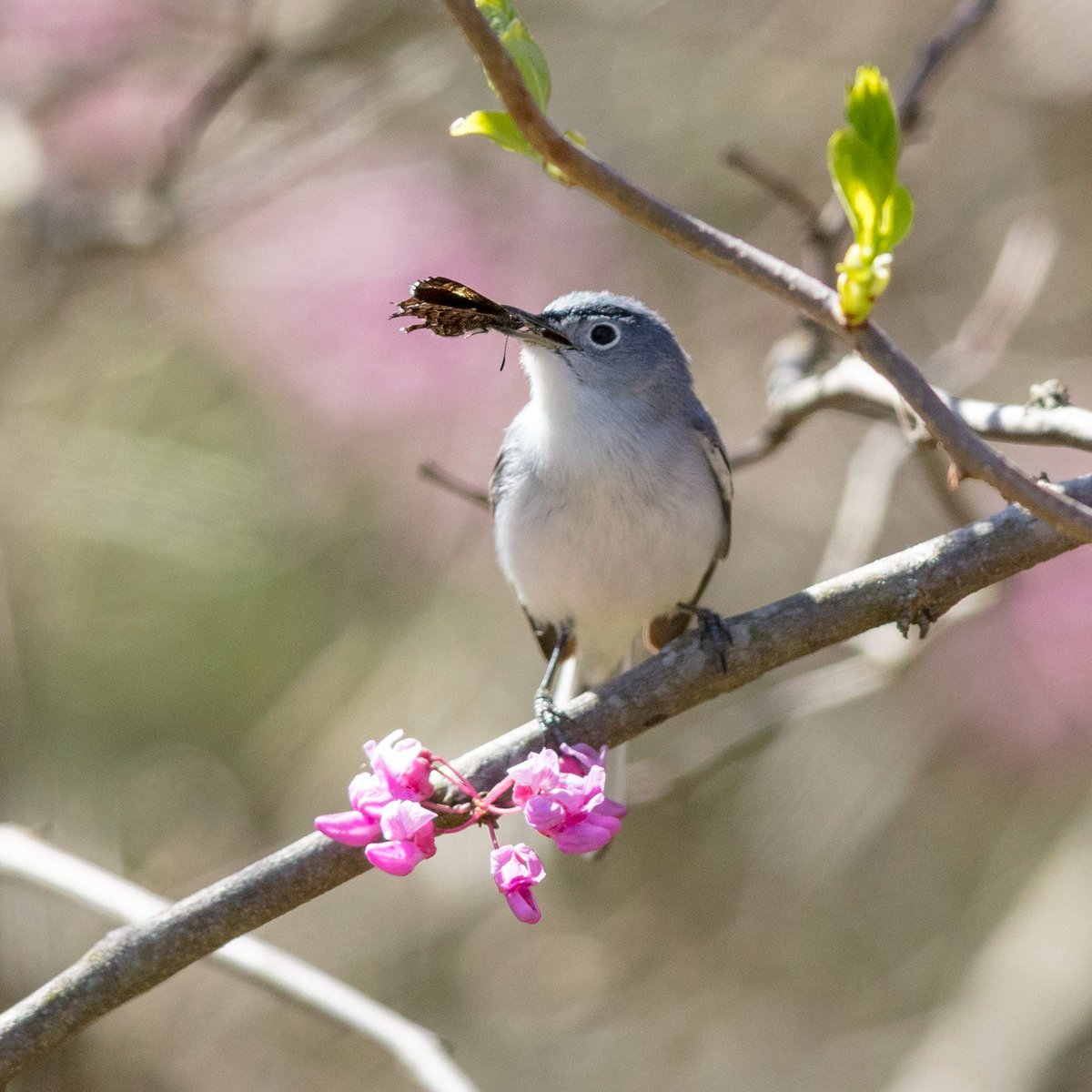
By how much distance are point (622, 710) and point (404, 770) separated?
0.59 meters

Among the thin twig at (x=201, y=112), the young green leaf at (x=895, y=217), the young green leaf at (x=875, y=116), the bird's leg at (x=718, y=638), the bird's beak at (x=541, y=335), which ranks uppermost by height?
the thin twig at (x=201, y=112)

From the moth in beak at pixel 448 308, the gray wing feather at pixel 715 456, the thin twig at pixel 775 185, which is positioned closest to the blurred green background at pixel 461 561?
the gray wing feather at pixel 715 456

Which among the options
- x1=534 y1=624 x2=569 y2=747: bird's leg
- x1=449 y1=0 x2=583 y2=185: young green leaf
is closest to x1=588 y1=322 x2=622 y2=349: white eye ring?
x1=534 y1=624 x2=569 y2=747: bird's leg

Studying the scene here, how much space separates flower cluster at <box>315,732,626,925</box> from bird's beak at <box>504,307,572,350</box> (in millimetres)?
1483

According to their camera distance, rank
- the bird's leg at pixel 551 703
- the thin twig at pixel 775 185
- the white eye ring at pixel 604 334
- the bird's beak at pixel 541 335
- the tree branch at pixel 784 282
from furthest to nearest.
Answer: the white eye ring at pixel 604 334 < the bird's beak at pixel 541 335 < the thin twig at pixel 775 185 < the bird's leg at pixel 551 703 < the tree branch at pixel 784 282

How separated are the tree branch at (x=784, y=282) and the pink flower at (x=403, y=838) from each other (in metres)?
0.73

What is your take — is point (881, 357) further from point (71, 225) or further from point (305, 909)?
point (305, 909)

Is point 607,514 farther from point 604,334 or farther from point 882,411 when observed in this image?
point 882,411

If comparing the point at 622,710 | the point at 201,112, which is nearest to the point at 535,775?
the point at 622,710

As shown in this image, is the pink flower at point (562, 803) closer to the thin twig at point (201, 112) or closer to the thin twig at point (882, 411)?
the thin twig at point (882, 411)

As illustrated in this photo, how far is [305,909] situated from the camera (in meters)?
4.79

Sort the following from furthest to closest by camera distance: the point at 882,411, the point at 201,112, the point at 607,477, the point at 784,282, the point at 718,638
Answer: the point at 201,112 → the point at 607,477 → the point at 882,411 → the point at 718,638 → the point at 784,282

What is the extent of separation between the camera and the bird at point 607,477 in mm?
3057

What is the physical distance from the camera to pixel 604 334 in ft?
10.6
